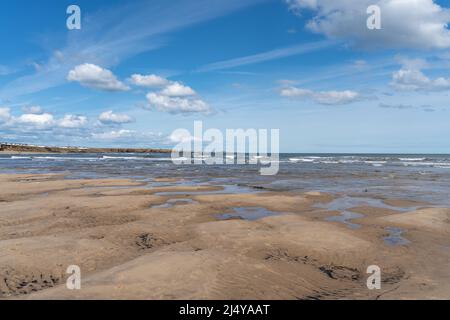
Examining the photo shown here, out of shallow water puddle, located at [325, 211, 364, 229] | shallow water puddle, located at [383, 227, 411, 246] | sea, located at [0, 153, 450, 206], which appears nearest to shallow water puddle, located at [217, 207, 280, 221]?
shallow water puddle, located at [325, 211, 364, 229]

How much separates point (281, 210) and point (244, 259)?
689 cm

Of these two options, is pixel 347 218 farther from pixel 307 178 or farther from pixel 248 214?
pixel 307 178

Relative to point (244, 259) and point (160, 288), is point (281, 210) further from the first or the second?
point (160, 288)

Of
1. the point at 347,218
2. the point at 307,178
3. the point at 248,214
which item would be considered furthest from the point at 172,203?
the point at 307,178

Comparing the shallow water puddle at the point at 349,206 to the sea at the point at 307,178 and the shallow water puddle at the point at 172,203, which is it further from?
the shallow water puddle at the point at 172,203

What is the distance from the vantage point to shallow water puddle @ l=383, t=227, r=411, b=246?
9.45m

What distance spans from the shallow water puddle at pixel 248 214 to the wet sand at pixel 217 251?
0.14ft

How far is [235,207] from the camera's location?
15.2 m

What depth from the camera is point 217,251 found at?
8.28 m

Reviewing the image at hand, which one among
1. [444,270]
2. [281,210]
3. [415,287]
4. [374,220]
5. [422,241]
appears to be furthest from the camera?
[281,210]

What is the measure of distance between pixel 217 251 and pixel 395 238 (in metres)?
5.28

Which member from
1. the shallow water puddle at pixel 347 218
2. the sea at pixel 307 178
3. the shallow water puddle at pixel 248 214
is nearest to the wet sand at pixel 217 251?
the shallow water puddle at pixel 248 214
